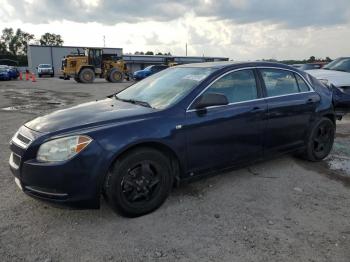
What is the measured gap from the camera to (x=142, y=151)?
3.59 metres

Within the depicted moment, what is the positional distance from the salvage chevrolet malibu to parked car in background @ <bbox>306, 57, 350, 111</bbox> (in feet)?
11.9

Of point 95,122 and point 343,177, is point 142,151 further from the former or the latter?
point 343,177

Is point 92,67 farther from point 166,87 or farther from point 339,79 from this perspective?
point 166,87

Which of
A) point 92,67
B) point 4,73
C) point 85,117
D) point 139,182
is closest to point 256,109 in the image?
point 139,182

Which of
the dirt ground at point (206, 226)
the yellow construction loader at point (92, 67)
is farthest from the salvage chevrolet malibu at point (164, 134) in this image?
the yellow construction loader at point (92, 67)

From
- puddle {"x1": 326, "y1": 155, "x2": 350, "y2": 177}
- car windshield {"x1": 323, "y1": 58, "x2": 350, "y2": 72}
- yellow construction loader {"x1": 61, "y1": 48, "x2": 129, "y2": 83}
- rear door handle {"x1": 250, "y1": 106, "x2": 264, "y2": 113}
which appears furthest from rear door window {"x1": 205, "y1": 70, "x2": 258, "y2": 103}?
yellow construction loader {"x1": 61, "y1": 48, "x2": 129, "y2": 83}

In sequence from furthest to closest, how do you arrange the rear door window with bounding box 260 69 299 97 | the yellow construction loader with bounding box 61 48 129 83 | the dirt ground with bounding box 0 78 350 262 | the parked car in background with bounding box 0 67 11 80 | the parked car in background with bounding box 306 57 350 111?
the parked car in background with bounding box 0 67 11 80, the yellow construction loader with bounding box 61 48 129 83, the parked car in background with bounding box 306 57 350 111, the rear door window with bounding box 260 69 299 97, the dirt ground with bounding box 0 78 350 262

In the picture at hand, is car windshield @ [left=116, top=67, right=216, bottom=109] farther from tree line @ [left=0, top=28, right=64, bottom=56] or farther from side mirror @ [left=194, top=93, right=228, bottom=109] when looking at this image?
tree line @ [left=0, top=28, right=64, bottom=56]

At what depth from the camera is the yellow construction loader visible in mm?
26328

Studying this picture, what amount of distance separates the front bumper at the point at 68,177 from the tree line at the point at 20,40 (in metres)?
112

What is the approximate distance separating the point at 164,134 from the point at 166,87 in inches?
36.7

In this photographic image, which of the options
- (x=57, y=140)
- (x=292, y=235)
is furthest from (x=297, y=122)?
(x=57, y=140)

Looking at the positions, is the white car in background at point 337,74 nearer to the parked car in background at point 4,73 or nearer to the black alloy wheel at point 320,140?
the black alloy wheel at point 320,140

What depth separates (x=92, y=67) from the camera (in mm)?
26703
